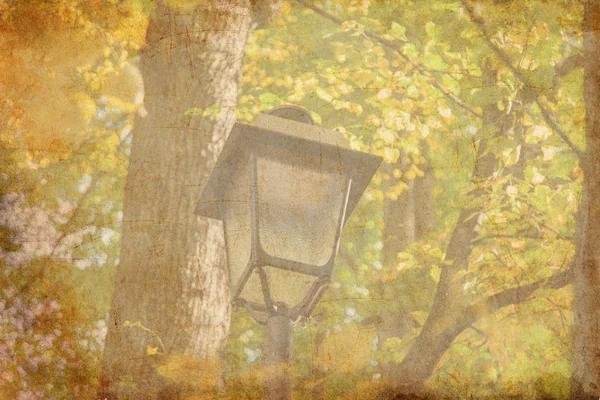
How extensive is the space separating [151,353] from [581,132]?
258cm

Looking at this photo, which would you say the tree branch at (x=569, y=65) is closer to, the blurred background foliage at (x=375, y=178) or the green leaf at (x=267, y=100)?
the blurred background foliage at (x=375, y=178)

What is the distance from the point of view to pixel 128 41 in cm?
349

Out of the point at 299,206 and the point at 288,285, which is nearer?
the point at 288,285

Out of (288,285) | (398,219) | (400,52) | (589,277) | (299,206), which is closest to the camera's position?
(288,285)

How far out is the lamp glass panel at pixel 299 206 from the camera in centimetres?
231

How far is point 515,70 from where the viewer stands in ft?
11.8

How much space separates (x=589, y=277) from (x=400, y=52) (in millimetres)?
1624

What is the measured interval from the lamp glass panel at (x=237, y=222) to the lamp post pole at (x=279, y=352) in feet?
0.68

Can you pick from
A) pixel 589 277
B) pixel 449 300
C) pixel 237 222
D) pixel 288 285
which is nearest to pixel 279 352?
pixel 288 285

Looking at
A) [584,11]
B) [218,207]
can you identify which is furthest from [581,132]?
[218,207]

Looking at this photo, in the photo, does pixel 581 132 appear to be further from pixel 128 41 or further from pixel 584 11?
pixel 128 41

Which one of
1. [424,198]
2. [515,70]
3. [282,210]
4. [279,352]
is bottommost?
[279,352]

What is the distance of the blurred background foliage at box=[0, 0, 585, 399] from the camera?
312 centimetres

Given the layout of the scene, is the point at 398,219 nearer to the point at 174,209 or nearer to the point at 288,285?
the point at 174,209
